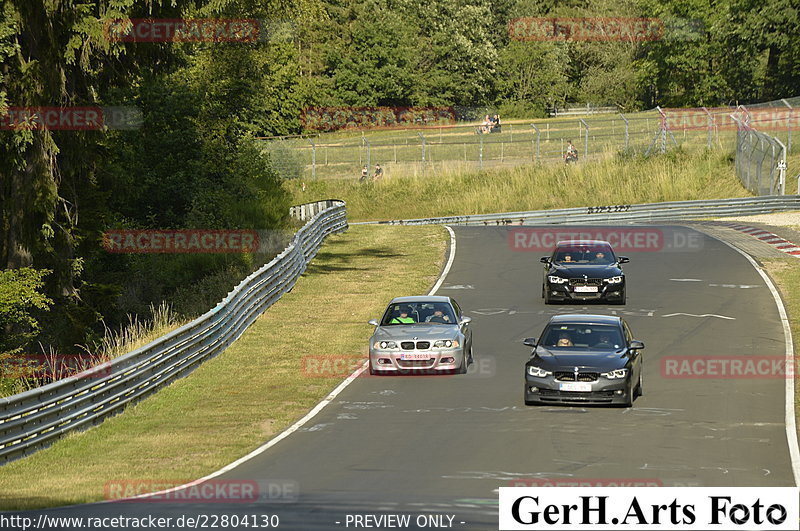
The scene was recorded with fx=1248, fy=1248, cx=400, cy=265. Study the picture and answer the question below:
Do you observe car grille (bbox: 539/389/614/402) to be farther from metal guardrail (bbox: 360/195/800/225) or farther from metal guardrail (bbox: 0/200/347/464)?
metal guardrail (bbox: 360/195/800/225)

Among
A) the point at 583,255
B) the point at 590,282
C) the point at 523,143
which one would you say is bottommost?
the point at 590,282

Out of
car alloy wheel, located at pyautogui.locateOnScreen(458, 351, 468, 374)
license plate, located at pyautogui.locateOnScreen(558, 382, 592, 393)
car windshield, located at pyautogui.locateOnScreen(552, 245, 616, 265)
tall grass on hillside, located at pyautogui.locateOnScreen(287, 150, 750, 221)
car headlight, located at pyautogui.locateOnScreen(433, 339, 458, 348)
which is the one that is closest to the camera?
license plate, located at pyautogui.locateOnScreen(558, 382, 592, 393)

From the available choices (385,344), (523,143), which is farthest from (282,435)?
(523,143)

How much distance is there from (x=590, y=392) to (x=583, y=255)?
12.4m

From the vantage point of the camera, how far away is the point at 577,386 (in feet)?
66.3

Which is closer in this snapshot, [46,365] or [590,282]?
→ [46,365]

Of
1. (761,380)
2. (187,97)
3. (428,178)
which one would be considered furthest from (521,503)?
(428,178)

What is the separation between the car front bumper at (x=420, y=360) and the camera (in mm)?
23828

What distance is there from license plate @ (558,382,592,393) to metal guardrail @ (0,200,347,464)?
Result: 782cm

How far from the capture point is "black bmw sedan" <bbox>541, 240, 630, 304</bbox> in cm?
3136

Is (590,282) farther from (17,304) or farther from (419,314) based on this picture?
(17,304)

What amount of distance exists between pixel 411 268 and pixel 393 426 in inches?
833

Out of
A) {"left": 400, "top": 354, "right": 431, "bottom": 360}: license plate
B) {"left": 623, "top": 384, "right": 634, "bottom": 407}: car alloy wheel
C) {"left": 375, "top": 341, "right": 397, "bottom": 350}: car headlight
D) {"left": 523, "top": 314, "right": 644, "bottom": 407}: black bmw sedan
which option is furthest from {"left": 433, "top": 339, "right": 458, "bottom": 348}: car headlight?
{"left": 623, "top": 384, "right": 634, "bottom": 407}: car alloy wheel

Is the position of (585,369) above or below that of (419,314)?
below
